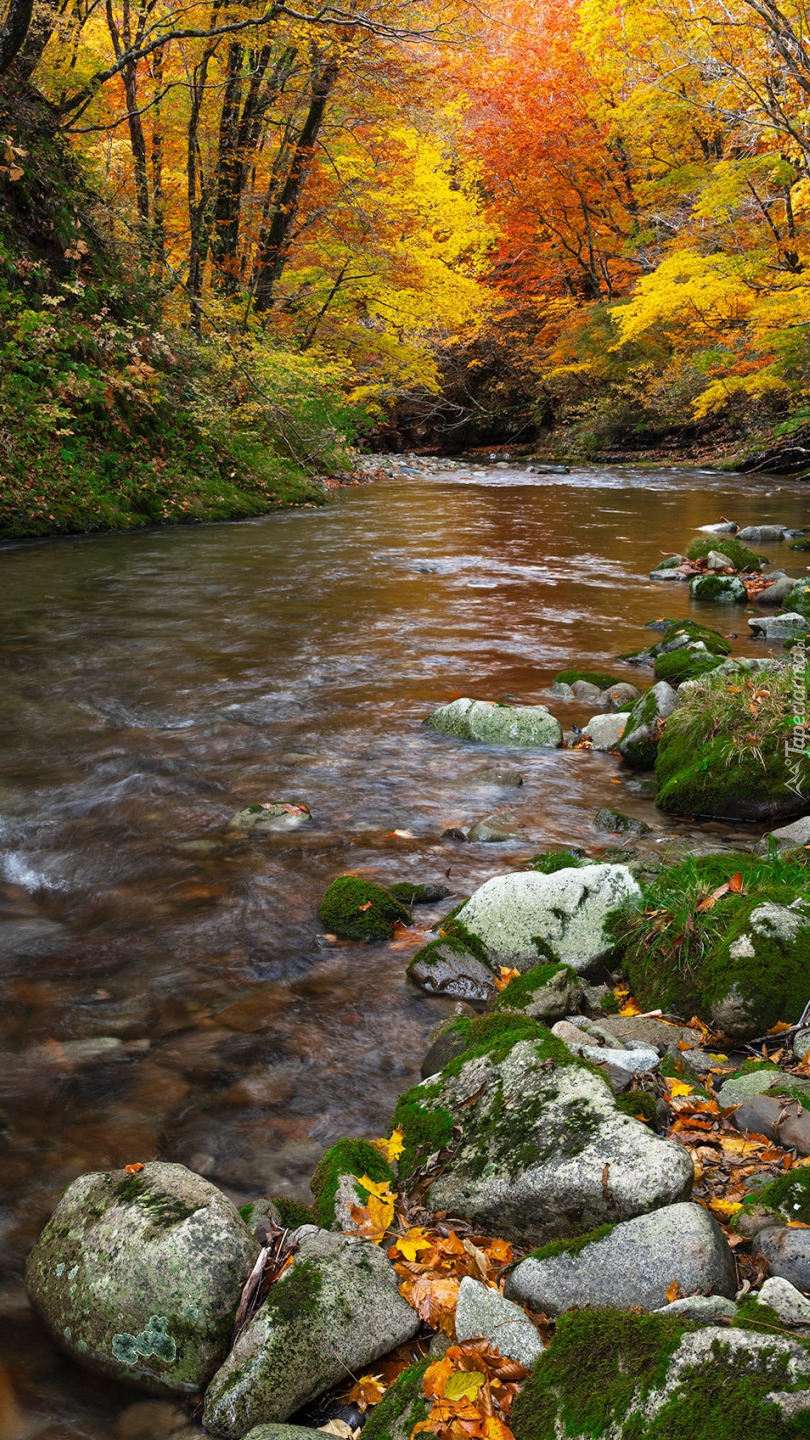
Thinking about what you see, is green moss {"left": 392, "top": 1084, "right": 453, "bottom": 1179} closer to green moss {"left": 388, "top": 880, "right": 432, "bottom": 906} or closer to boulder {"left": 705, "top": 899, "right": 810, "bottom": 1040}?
boulder {"left": 705, "top": 899, "right": 810, "bottom": 1040}

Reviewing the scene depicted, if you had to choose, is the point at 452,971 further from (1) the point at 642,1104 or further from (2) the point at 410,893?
(1) the point at 642,1104

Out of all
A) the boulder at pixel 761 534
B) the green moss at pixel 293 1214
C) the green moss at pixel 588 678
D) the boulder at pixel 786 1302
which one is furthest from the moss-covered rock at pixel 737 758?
the boulder at pixel 761 534

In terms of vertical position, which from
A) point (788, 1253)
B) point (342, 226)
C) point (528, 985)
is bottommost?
point (528, 985)

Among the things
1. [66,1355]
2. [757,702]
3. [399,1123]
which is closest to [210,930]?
[399,1123]

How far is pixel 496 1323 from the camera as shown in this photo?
2.04m

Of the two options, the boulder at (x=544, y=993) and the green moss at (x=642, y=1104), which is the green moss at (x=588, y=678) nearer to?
the boulder at (x=544, y=993)

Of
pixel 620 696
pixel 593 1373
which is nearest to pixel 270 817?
pixel 620 696

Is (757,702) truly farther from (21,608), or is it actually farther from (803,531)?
(803,531)

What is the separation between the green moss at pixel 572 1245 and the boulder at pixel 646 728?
171 inches

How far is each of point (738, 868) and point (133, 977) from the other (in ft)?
8.30

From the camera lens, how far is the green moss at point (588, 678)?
310 inches

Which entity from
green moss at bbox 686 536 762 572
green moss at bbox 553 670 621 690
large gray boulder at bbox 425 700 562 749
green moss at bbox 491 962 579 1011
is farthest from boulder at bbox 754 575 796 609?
green moss at bbox 491 962 579 1011

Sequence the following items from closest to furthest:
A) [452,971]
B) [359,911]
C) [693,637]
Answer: [452,971] → [359,911] → [693,637]

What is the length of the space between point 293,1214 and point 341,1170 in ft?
0.53
